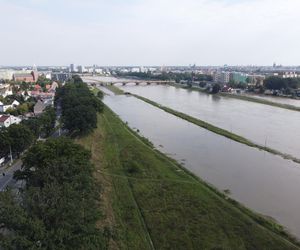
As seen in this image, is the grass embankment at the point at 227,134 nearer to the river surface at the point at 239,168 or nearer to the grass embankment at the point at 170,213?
the river surface at the point at 239,168

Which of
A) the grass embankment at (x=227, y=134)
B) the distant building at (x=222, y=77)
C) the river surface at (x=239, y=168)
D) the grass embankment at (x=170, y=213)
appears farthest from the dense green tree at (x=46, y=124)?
the distant building at (x=222, y=77)

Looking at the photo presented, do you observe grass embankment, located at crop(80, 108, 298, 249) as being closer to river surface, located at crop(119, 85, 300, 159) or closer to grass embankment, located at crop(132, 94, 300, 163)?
grass embankment, located at crop(132, 94, 300, 163)

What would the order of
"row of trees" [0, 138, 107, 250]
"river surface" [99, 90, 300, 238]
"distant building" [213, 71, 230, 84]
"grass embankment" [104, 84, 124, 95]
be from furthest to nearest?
1. "distant building" [213, 71, 230, 84]
2. "grass embankment" [104, 84, 124, 95]
3. "river surface" [99, 90, 300, 238]
4. "row of trees" [0, 138, 107, 250]

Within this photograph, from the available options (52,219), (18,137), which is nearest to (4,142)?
(18,137)

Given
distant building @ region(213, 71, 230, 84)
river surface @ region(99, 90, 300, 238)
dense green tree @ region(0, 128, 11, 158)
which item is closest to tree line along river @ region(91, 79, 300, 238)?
river surface @ region(99, 90, 300, 238)

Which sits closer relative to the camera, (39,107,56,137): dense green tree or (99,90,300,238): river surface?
(99,90,300,238): river surface

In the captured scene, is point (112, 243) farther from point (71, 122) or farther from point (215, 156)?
point (71, 122)
